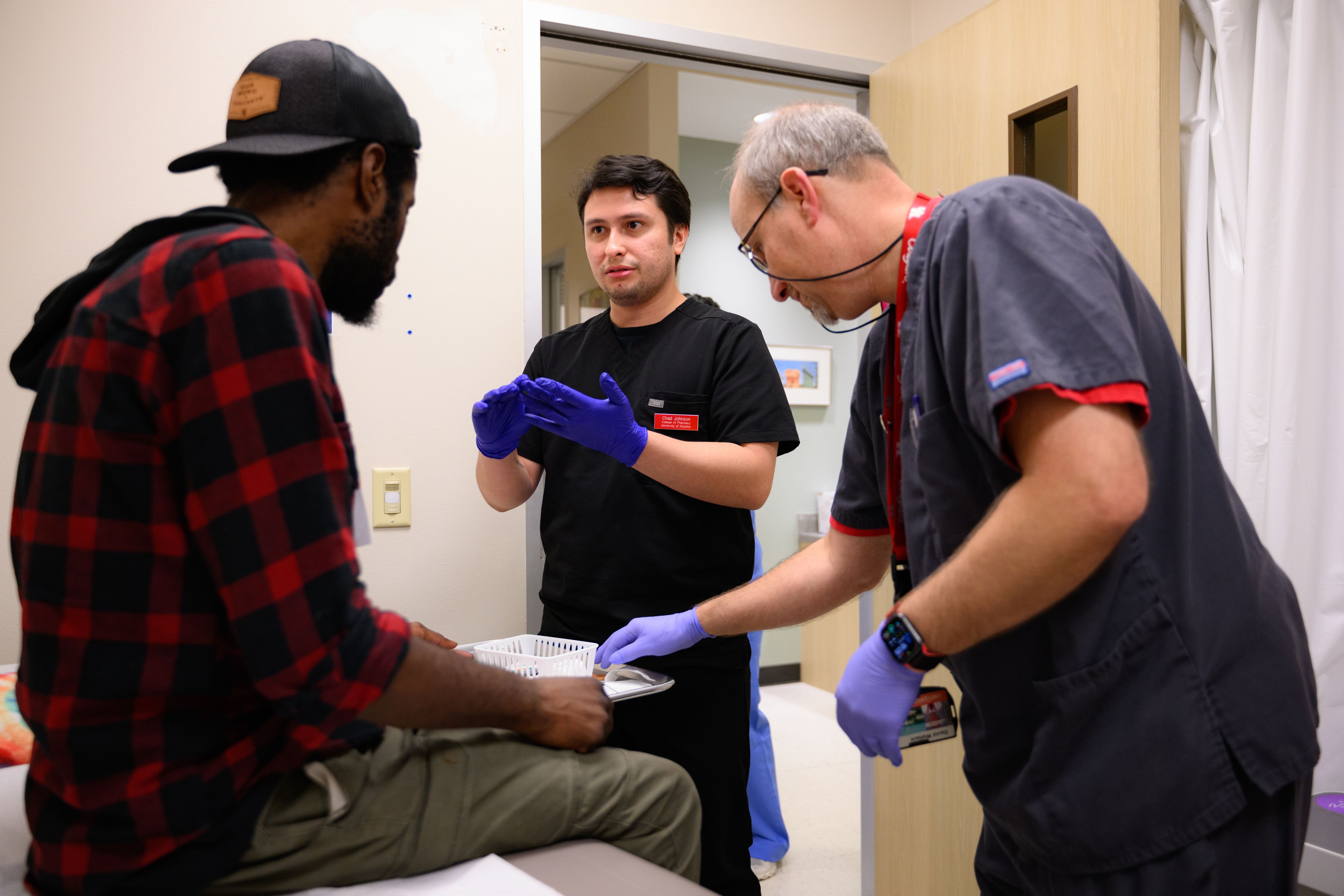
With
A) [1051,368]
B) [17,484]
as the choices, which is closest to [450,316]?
[17,484]

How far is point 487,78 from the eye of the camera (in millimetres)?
2094

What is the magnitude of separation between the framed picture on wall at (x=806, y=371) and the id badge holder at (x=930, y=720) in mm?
3343

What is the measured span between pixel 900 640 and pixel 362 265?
2.41 ft

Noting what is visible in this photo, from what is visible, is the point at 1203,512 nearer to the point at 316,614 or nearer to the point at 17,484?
the point at 316,614

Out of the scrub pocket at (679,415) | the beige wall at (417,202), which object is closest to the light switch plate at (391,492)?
the beige wall at (417,202)

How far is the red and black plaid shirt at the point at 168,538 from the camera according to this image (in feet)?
2.46

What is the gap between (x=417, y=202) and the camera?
2035mm

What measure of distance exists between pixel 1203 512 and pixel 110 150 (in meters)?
2.02

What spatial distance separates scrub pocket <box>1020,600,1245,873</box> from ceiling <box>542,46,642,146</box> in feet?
10.5

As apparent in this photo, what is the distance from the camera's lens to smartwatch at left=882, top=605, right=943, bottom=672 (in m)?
1.00

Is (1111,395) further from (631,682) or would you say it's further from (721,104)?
(721,104)

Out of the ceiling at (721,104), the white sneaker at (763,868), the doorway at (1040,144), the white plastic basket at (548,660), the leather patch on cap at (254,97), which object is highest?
the ceiling at (721,104)

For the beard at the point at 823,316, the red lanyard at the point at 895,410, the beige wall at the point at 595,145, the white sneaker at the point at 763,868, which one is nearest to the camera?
the red lanyard at the point at 895,410

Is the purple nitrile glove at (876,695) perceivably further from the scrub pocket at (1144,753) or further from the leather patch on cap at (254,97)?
the leather patch on cap at (254,97)
